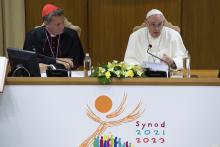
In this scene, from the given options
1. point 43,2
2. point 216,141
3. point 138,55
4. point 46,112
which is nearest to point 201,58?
point 138,55

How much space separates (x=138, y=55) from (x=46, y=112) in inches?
77.1

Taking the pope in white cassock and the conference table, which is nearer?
the conference table

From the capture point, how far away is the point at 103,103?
9.95ft

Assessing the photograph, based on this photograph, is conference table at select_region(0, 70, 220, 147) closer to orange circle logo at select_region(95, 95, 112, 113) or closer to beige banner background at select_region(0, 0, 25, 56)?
orange circle logo at select_region(95, 95, 112, 113)

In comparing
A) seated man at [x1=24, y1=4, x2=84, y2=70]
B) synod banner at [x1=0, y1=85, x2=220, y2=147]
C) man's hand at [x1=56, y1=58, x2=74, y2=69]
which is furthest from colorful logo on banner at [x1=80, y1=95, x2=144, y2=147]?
seated man at [x1=24, y1=4, x2=84, y2=70]

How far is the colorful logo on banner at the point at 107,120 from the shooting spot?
9.95ft

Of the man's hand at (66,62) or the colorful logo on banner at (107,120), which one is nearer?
the colorful logo on banner at (107,120)

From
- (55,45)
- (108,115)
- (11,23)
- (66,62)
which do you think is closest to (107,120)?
(108,115)

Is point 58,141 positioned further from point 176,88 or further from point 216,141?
point 216,141

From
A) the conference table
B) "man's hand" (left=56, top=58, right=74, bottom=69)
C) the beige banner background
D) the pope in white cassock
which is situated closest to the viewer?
the conference table

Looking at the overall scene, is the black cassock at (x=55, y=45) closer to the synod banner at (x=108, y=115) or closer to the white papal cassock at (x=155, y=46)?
the white papal cassock at (x=155, y=46)

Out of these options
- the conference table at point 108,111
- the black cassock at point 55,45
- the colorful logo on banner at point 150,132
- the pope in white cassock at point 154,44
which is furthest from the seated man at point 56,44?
the colorful logo on banner at point 150,132

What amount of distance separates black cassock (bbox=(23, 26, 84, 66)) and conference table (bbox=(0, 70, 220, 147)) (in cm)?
164

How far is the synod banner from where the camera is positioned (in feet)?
9.95
